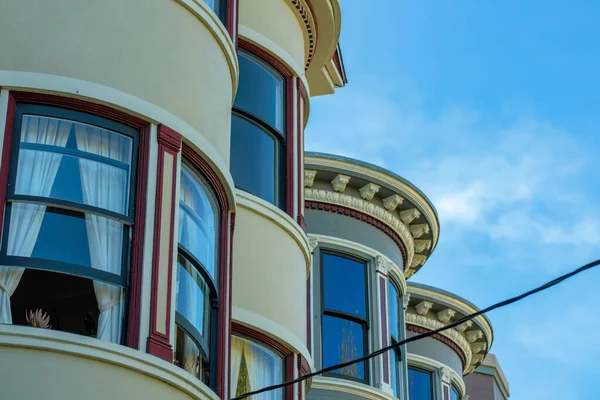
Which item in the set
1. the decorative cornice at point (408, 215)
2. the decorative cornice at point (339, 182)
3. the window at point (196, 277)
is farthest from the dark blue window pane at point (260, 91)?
the decorative cornice at point (408, 215)

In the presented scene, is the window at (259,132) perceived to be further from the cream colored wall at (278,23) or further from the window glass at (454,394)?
the window glass at (454,394)

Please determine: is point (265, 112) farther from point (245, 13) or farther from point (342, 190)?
point (342, 190)

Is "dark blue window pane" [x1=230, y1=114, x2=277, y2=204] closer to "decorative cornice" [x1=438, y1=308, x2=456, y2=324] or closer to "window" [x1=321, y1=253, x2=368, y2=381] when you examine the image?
"window" [x1=321, y1=253, x2=368, y2=381]

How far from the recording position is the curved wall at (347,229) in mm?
22469

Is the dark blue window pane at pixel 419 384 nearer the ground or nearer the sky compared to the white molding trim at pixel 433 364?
nearer the ground

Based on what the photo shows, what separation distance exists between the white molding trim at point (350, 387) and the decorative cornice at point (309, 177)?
3311 mm

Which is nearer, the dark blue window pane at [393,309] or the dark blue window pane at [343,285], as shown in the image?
the dark blue window pane at [343,285]

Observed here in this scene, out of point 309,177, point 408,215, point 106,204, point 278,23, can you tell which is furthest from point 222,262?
point 408,215

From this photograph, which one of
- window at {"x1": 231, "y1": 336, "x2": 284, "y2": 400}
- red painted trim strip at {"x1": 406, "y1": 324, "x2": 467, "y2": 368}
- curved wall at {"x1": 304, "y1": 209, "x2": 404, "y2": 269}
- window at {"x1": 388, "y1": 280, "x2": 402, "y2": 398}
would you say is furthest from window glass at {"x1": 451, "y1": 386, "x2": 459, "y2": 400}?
window at {"x1": 231, "y1": 336, "x2": 284, "y2": 400}

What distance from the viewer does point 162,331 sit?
472 inches

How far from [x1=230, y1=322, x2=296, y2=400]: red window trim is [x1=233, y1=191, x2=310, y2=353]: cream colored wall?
70mm

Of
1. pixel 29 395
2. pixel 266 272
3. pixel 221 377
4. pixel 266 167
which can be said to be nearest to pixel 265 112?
pixel 266 167

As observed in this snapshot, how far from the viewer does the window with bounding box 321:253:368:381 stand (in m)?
21.6

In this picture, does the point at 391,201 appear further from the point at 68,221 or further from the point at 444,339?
the point at 68,221
